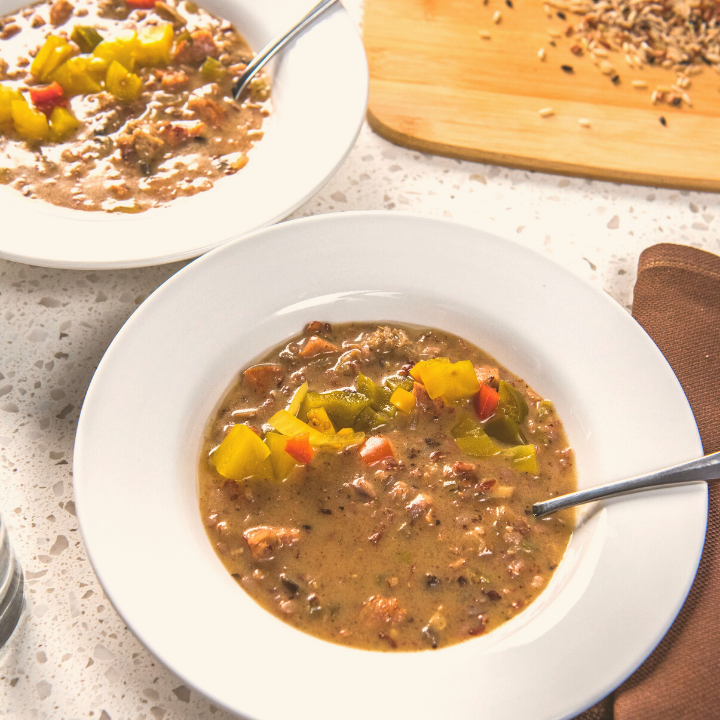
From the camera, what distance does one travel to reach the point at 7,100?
2.29 metres

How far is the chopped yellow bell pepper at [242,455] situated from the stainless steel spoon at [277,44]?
1429 mm

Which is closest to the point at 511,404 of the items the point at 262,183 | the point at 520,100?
the point at 262,183

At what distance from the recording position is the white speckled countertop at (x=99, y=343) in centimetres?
154

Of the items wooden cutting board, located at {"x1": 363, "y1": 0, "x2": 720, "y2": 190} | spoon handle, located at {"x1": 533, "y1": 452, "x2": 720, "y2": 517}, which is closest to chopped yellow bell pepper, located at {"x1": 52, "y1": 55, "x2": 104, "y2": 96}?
wooden cutting board, located at {"x1": 363, "y1": 0, "x2": 720, "y2": 190}

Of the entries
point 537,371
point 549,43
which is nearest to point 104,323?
point 537,371

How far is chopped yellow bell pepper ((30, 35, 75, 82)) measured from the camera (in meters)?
2.42

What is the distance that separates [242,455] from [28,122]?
55.3 inches

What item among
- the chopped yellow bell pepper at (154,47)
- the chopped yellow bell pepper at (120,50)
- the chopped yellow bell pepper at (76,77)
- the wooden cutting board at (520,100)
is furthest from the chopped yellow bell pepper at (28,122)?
the wooden cutting board at (520,100)

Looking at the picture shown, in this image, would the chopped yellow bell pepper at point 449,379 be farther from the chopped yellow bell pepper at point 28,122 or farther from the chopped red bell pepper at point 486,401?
the chopped yellow bell pepper at point 28,122

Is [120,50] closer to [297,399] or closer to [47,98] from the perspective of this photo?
[47,98]

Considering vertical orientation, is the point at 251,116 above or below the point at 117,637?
above

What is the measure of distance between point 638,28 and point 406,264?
193 cm

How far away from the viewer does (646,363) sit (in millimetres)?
1758

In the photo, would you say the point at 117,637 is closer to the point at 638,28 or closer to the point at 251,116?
the point at 251,116
